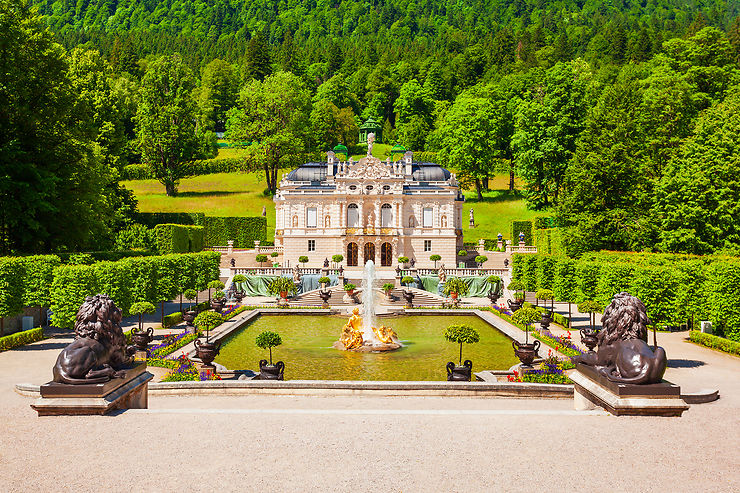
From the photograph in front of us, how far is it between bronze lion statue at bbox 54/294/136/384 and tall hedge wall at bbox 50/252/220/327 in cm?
1635

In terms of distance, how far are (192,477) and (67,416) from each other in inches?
161

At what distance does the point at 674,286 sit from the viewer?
24.7 meters

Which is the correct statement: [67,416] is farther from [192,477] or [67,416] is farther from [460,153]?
[460,153]

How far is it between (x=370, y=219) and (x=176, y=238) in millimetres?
20301

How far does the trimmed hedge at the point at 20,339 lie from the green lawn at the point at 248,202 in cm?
4705

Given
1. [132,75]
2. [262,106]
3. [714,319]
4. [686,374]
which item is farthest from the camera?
[132,75]

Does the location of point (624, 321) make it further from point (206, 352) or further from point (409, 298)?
point (409, 298)

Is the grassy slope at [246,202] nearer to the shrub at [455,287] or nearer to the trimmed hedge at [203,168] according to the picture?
the trimmed hedge at [203,168]

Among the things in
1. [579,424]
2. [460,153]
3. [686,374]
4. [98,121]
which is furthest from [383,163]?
[579,424]

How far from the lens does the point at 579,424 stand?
34.8ft

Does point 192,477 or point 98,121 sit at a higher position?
Answer: point 98,121

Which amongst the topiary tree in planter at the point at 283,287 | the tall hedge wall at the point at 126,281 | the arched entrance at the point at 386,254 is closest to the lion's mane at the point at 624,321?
the tall hedge wall at the point at 126,281

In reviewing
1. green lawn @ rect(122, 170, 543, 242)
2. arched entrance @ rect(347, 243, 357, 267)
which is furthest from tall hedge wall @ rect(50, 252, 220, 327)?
green lawn @ rect(122, 170, 543, 242)

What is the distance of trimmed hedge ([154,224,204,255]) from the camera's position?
57250 millimetres
